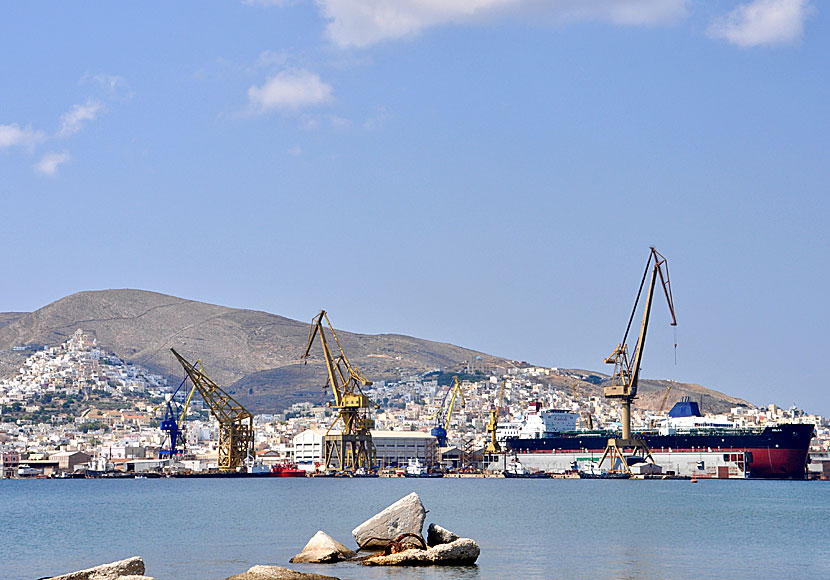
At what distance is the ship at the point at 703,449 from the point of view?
120250 millimetres

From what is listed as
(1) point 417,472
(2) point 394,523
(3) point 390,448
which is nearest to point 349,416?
(1) point 417,472

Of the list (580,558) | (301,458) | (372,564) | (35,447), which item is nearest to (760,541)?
(580,558)

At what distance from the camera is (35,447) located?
7830 inches

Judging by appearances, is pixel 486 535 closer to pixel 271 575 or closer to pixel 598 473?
pixel 271 575

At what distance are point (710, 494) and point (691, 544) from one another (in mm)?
47300

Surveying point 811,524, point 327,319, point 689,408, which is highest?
point 327,319

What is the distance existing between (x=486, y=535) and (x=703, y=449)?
295 ft

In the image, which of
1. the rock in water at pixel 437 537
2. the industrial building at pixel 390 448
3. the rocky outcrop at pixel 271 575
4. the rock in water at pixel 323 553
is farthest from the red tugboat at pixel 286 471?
the rocky outcrop at pixel 271 575

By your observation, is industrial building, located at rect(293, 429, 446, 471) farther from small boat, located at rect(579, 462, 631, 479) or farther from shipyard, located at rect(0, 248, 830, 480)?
small boat, located at rect(579, 462, 631, 479)

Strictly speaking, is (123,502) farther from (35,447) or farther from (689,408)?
(35,447)

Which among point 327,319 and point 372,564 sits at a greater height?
point 327,319

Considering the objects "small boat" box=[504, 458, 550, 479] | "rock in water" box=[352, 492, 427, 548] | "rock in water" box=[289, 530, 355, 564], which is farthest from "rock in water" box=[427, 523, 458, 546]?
"small boat" box=[504, 458, 550, 479]

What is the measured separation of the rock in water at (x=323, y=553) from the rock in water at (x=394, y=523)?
1024mm

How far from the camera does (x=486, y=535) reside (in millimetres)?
39844
